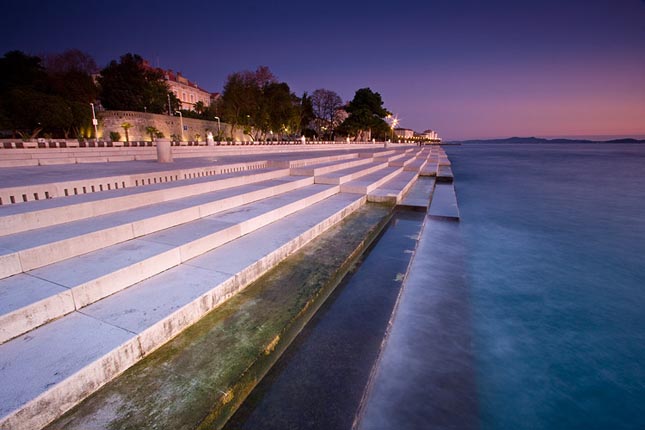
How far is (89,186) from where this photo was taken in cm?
513

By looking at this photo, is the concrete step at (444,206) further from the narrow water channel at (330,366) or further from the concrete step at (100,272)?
the concrete step at (100,272)

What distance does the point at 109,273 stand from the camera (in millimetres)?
2797

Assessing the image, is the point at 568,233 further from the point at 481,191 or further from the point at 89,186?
the point at 89,186

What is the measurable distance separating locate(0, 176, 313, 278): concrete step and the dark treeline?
32.3 meters

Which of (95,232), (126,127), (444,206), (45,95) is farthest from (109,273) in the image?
(126,127)

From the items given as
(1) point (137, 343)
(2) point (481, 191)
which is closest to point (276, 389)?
(1) point (137, 343)

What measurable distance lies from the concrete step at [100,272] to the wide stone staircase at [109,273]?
0.03 feet

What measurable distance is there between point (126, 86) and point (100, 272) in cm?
5689

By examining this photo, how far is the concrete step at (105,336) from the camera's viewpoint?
1.75 meters

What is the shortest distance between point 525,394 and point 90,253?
5301 millimetres

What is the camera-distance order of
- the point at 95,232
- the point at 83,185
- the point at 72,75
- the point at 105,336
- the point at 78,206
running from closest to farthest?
the point at 105,336
the point at 95,232
the point at 78,206
the point at 83,185
the point at 72,75

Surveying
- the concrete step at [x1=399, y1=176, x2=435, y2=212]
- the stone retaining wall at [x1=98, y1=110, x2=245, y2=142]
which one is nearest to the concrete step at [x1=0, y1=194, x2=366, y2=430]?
the concrete step at [x1=399, y1=176, x2=435, y2=212]

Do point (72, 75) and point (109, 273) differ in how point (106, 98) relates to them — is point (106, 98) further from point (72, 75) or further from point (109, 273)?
point (109, 273)

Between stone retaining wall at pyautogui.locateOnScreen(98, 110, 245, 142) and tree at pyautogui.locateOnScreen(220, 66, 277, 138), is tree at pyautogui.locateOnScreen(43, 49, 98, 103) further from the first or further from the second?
tree at pyautogui.locateOnScreen(220, 66, 277, 138)
